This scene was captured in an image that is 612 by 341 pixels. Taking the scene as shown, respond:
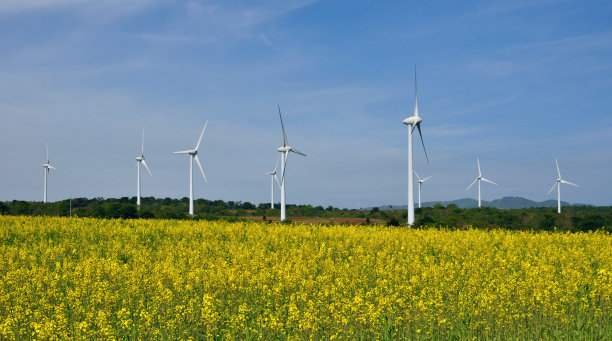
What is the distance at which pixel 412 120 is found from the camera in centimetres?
5528

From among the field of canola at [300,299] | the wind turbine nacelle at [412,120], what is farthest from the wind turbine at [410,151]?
the field of canola at [300,299]

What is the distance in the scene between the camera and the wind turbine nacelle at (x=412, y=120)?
5500cm

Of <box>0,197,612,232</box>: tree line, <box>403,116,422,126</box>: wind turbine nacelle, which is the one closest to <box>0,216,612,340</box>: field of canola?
<box>0,197,612,232</box>: tree line

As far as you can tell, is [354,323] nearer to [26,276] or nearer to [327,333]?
[327,333]

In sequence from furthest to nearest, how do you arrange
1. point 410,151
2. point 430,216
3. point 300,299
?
point 430,216 < point 410,151 < point 300,299

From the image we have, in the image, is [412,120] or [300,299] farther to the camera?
[412,120]

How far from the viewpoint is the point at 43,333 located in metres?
9.41

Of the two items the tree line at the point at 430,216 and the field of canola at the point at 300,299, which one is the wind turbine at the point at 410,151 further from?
the field of canola at the point at 300,299

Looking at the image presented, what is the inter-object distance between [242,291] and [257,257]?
13.4 feet

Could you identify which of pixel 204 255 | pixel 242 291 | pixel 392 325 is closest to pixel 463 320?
pixel 392 325

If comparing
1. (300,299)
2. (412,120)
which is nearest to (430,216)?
(412,120)

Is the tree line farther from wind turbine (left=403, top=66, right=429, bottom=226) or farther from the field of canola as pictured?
the field of canola

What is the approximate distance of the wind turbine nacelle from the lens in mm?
55000

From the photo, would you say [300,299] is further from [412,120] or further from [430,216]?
[430,216]
